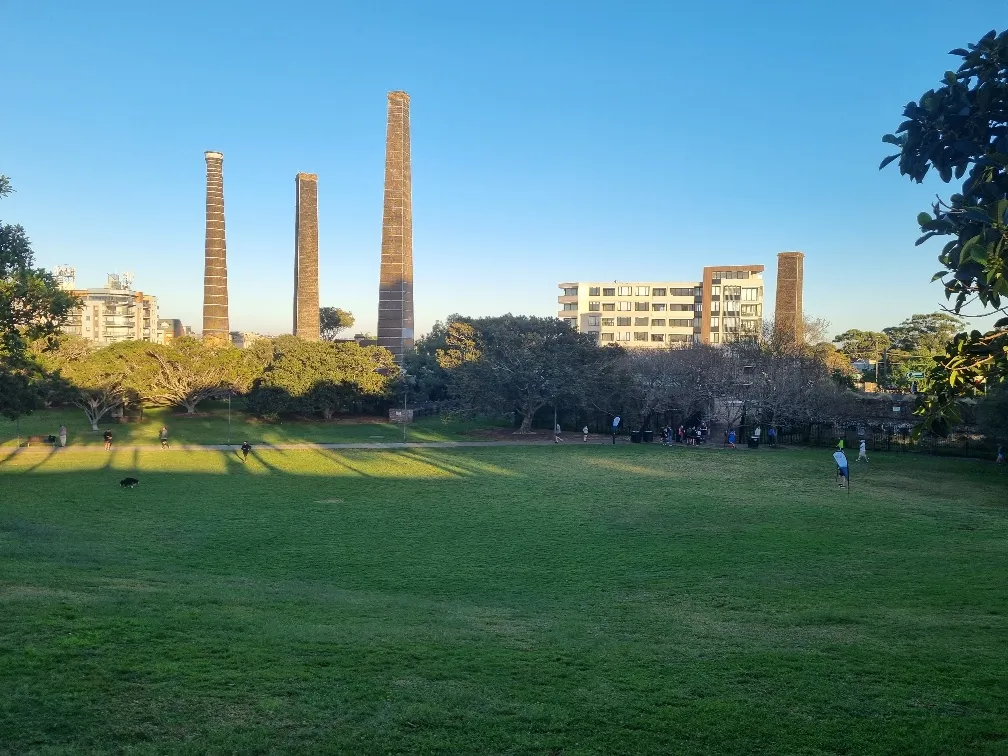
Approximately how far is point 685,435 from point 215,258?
39.9m

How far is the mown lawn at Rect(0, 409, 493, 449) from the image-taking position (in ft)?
132

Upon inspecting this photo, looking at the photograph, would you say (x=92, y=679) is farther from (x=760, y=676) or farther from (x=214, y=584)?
(x=760, y=676)

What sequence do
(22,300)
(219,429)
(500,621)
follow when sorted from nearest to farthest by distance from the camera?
1. (500,621)
2. (22,300)
3. (219,429)

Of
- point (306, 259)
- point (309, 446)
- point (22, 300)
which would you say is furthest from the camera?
point (306, 259)

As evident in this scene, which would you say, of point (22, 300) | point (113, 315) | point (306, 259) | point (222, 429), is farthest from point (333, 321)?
point (22, 300)

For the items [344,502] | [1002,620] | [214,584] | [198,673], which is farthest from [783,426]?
[198,673]

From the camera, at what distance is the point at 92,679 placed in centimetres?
683

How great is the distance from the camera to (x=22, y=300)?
18.8 meters

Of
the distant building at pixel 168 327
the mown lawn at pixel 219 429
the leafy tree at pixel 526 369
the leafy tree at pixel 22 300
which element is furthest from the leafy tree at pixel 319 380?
the distant building at pixel 168 327

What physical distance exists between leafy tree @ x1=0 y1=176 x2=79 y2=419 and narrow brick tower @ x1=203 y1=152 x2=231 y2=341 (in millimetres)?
38739

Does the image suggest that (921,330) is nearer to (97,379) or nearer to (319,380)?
(319,380)

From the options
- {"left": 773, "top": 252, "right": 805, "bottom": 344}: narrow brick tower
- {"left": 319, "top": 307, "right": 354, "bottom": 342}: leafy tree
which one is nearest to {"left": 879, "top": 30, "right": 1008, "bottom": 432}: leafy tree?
{"left": 773, "top": 252, "right": 805, "bottom": 344}: narrow brick tower

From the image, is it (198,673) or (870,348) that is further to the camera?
(870,348)

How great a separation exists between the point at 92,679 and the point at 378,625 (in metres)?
3.66
